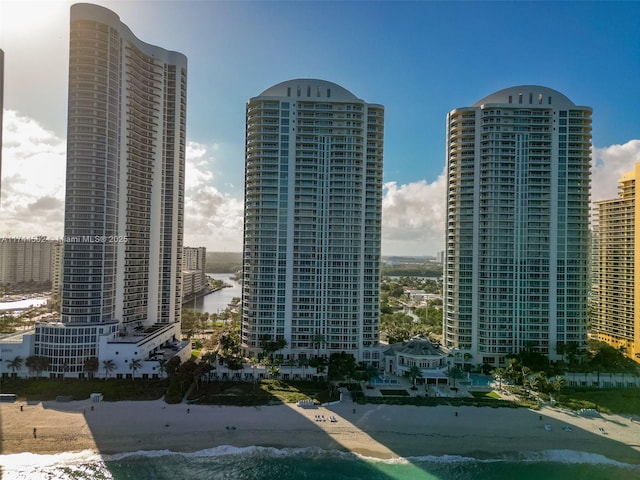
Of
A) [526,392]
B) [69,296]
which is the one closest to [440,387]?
[526,392]

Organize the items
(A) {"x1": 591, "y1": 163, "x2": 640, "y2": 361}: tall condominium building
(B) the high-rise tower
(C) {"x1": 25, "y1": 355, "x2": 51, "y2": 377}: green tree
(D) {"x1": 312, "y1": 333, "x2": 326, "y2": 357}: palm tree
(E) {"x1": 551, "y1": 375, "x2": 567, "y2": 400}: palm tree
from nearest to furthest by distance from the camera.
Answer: (E) {"x1": 551, "y1": 375, "x2": 567, "y2": 400}: palm tree < (C) {"x1": 25, "y1": 355, "x2": 51, "y2": 377}: green tree < (B) the high-rise tower < (D) {"x1": 312, "y1": 333, "x2": 326, "y2": 357}: palm tree < (A) {"x1": 591, "y1": 163, "x2": 640, "y2": 361}: tall condominium building

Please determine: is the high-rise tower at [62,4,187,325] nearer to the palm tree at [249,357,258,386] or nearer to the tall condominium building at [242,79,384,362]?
the tall condominium building at [242,79,384,362]

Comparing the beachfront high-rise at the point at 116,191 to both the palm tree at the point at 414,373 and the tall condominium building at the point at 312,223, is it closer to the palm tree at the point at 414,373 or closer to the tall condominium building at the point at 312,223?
the tall condominium building at the point at 312,223

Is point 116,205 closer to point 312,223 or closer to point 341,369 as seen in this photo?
point 312,223

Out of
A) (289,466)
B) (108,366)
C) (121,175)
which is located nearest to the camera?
(289,466)

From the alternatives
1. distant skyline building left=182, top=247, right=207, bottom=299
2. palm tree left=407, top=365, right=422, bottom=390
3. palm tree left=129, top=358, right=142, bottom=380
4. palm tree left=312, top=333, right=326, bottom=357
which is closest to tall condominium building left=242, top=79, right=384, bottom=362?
palm tree left=312, top=333, right=326, bottom=357

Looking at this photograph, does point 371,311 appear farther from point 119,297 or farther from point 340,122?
point 119,297

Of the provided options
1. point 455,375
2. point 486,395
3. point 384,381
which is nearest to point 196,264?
point 384,381
